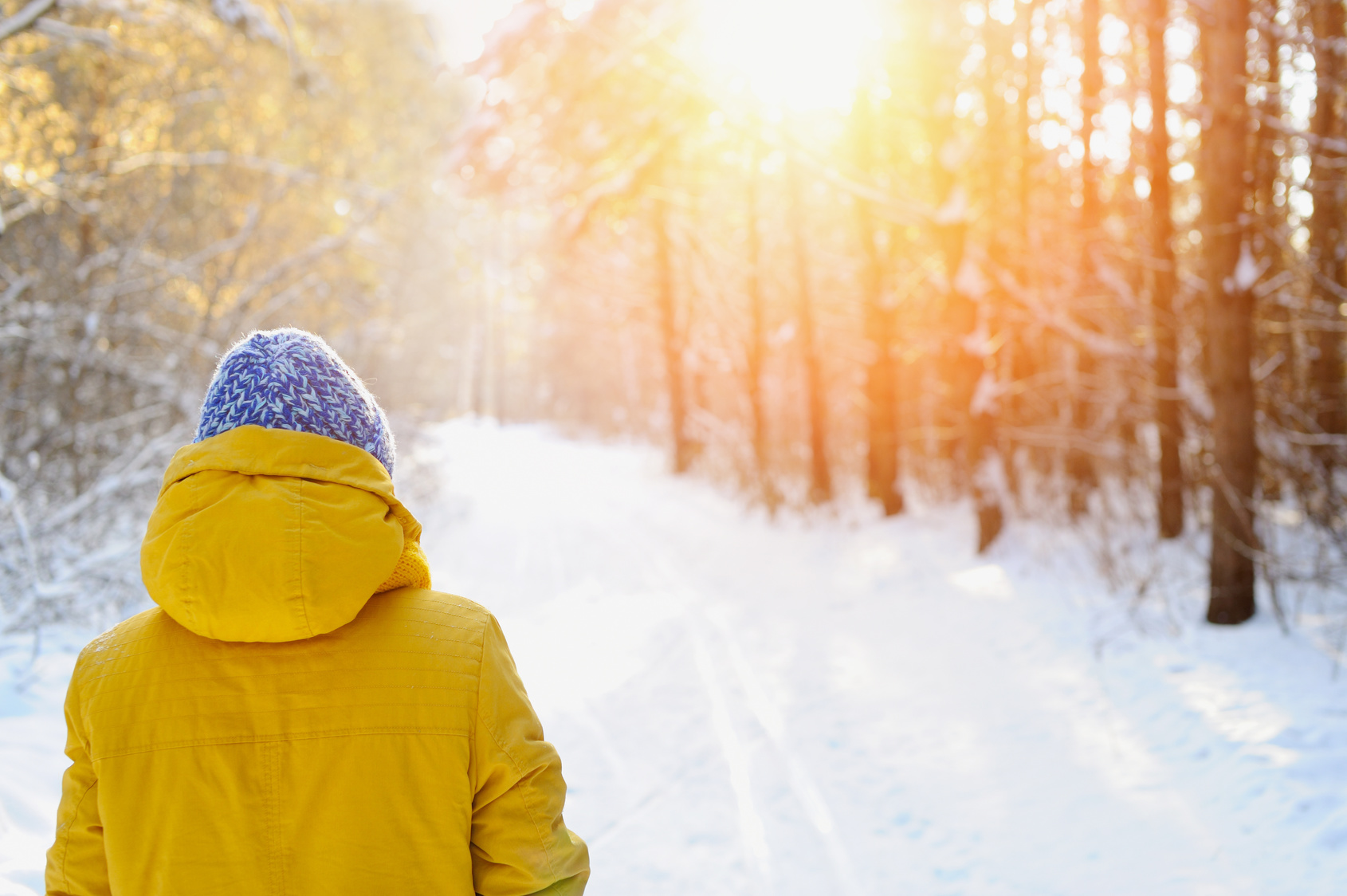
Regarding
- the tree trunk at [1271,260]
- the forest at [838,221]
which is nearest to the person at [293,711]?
the forest at [838,221]

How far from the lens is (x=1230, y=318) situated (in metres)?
5.93

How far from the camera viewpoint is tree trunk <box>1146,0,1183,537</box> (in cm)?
870

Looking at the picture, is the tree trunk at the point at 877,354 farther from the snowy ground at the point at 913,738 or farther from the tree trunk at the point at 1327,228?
the tree trunk at the point at 1327,228

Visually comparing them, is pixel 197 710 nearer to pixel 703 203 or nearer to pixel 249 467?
pixel 249 467

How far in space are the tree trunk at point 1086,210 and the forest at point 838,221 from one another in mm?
A: 63

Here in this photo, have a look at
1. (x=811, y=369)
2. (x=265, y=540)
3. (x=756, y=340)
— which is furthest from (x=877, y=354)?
(x=265, y=540)

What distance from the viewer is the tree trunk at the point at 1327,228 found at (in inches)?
296

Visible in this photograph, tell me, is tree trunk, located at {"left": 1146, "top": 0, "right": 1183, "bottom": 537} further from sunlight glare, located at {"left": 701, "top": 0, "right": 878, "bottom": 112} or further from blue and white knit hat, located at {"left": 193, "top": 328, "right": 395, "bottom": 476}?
blue and white knit hat, located at {"left": 193, "top": 328, "right": 395, "bottom": 476}

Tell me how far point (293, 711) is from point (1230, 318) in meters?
6.33

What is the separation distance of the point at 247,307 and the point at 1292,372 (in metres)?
12.0

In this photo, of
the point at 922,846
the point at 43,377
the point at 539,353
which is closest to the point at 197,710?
the point at 922,846

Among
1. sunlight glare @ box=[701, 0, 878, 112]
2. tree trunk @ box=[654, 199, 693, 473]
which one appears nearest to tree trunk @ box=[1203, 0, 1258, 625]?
sunlight glare @ box=[701, 0, 878, 112]

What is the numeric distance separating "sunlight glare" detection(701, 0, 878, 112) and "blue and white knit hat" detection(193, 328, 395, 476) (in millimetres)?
9621

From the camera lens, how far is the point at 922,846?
419 cm
